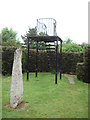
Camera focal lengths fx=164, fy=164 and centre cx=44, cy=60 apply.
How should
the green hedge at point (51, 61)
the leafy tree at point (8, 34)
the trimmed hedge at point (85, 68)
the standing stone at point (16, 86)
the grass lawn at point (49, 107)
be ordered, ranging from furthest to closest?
the leafy tree at point (8, 34) → the green hedge at point (51, 61) → the trimmed hedge at point (85, 68) → the standing stone at point (16, 86) → the grass lawn at point (49, 107)

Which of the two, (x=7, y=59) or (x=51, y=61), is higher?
(x=7, y=59)

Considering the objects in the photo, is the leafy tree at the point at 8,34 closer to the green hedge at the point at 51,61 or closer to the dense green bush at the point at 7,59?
the green hedge at the point at 51,61

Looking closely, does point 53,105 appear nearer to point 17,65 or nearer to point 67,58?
point 17,65

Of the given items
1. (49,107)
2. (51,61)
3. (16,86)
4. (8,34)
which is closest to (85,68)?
(51,61)

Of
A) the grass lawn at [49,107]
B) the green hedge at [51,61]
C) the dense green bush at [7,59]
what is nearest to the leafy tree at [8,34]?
the green hedge at [51,61]

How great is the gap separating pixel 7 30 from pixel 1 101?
2982cm

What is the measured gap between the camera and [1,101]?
226 inches

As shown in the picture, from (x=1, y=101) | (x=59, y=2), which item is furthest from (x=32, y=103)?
(x=59, y=2)

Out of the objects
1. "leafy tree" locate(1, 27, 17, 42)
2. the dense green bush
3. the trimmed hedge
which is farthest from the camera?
"leafy tree" locate(1, 27, 17, 42)

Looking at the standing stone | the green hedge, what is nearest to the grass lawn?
the standing stone

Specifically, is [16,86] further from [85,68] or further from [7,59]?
[7,59]

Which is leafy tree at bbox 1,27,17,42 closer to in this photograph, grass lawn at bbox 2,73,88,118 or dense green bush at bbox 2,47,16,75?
dense green bush at bbox 2,47,16,75

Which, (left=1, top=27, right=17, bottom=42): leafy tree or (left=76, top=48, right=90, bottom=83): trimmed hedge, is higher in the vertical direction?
(left=1, top=27, right=17, bottom=42): leafy tree

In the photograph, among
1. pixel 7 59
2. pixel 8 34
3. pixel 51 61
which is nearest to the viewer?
pixel 7 59
